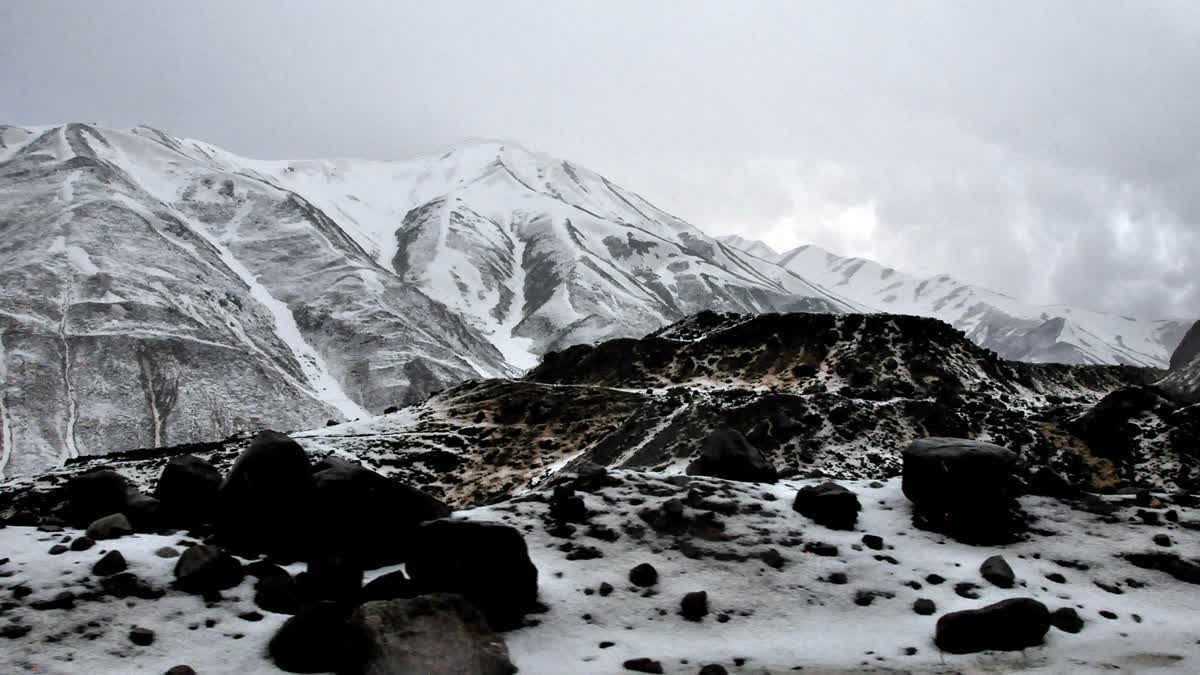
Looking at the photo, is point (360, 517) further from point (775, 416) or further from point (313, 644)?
point (775, 416)

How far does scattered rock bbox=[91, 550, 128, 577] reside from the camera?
10.2 metres

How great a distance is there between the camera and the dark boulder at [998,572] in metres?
12.3

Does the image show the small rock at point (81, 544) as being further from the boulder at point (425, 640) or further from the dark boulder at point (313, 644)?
the boulder at point (425, 640)

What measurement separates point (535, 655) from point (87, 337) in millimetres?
140347

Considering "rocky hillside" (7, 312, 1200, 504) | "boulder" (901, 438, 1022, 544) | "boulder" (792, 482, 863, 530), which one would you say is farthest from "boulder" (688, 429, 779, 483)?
"boulder" (901, 438, 1022, 544)

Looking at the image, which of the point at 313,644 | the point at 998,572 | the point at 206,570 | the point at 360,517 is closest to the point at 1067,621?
the point at 998,572

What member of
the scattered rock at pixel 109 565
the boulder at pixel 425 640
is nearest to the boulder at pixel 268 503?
the scattered rock at pixel 109 565

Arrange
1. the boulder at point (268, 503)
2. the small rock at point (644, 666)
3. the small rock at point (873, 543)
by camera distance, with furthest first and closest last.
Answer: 1. the small rock at point (873, 543)
2. the boulder at point (268, 503)
3. the small rock at point (644, 666)

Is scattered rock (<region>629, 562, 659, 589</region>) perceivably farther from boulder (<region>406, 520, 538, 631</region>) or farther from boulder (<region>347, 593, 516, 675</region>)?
boulder (<region>347, 593, 516, 675</region>)

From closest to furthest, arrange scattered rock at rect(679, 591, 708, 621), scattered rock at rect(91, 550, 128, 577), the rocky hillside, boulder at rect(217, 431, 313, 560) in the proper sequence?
scattered rock at rect(91, 550, 128, 577) → scattered rock at rect(679, 591, 708, 621) → boulder at rect(217, 431, 313, 560) → the rocky hillside

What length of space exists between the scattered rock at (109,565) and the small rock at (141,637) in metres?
1.57

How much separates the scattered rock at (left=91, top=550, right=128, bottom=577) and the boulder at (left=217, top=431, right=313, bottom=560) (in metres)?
1.75

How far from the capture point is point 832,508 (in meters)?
14.8

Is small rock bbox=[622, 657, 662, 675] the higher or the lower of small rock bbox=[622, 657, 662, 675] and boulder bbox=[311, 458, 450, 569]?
the lower
